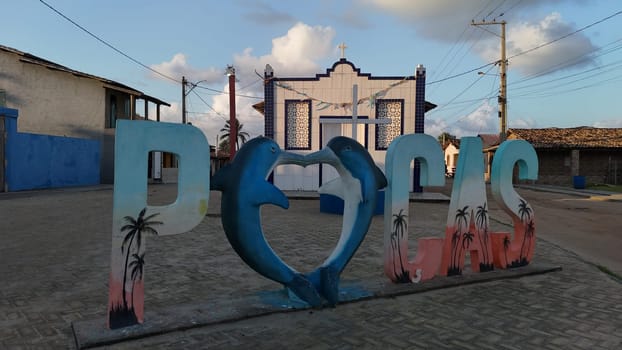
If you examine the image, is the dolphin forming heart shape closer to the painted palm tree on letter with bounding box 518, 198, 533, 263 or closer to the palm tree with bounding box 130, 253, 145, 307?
the palm tree with bounding box 130, 253, 145, 307

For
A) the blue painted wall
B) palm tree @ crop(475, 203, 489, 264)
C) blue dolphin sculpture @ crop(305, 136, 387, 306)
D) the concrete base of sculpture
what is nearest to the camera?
the concrete base of sculpture

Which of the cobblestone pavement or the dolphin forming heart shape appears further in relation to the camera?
the dolphin forming heart shape

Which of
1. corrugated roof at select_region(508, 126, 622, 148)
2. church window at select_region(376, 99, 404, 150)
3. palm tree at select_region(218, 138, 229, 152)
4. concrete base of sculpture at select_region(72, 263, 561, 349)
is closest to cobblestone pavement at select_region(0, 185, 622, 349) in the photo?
concrete base of sculpture at select_region(72, 263, 561, 349)

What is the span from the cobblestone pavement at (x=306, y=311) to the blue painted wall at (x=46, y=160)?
13.3 m

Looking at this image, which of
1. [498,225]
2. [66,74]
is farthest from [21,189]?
[498,225]

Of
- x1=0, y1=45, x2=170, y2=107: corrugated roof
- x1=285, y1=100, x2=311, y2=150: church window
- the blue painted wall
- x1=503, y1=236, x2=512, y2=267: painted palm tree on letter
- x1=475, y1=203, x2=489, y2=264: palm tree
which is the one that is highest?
x1=0, y1=45, x2=170, y2=107: corrugated roof

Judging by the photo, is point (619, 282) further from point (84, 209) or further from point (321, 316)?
point (84, 209)

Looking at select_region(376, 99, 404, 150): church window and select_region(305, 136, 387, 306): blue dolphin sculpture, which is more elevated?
select_region(376, 99, 404, 150): church window

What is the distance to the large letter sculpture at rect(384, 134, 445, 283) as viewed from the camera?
5.44m

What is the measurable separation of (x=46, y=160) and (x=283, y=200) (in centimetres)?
2179

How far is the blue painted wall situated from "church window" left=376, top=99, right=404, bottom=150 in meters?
16.4

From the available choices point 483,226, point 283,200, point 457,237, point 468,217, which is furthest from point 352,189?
point 483,226

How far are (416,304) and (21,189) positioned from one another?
21.3m

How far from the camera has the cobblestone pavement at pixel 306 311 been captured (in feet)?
12.9
